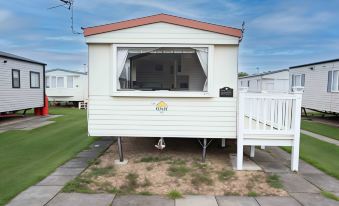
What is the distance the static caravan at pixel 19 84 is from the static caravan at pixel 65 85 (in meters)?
5.33

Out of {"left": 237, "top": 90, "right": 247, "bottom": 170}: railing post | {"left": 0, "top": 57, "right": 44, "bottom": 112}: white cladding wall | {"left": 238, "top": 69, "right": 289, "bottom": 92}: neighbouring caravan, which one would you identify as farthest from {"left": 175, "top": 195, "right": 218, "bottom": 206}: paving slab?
{"left": 238, "top": 69, "right": 289, "bottom": 92}: neighbouring caravan

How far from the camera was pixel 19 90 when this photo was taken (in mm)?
13430

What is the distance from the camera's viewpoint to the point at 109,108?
5688 millimetres

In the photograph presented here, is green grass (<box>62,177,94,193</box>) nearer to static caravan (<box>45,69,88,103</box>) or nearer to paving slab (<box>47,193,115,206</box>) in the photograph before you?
paving slab (<box>47,193,115,206</box>)

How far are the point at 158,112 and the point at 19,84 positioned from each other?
1035 centimetres

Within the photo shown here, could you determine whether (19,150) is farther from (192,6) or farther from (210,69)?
(192,6)

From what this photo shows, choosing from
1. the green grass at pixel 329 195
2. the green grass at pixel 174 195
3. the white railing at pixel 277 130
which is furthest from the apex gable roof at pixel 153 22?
the green grass at pixel 329 195

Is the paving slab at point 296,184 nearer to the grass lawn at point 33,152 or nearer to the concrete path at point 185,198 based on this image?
the concrete path at point 185,198

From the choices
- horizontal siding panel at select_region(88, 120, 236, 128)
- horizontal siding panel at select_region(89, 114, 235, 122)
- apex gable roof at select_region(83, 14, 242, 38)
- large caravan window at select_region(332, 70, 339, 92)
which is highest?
apex gable roof at select_region(83, 14, 242, 38)

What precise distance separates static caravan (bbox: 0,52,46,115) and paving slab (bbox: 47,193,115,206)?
9904 millimetres

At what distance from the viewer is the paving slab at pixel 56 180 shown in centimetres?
439

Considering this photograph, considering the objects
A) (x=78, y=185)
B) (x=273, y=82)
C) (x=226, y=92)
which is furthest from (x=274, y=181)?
(x=273, y=82)

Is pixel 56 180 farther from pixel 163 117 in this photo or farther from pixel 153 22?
pixel 153 22

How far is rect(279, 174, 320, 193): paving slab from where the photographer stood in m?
4.29
